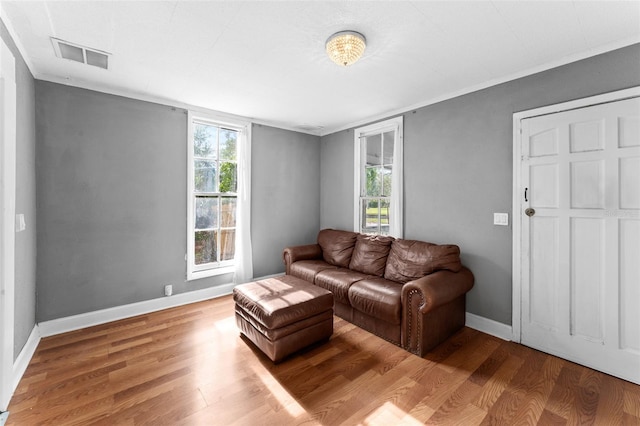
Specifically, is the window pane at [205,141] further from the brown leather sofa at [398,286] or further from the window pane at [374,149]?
the window pane at [374,149]

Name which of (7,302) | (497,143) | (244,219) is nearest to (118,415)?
(7,302)

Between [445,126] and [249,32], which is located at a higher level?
[249,32]

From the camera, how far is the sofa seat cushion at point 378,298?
2582 millimetres

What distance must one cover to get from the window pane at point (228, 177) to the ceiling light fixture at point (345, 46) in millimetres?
2503

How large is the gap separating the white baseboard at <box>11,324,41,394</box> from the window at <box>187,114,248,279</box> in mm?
1492

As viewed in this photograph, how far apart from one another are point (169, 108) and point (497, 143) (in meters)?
3.88

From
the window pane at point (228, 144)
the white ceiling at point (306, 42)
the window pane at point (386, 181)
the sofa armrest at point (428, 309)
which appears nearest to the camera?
the white ceiling at point (306, 42)

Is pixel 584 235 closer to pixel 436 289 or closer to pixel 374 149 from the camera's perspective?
pixel 436 289

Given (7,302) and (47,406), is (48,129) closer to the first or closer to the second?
(7,302)

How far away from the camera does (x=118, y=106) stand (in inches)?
124

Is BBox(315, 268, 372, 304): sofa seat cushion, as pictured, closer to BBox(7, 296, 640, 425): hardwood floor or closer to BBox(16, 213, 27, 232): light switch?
BBox(7, 296, 640, 425): hardwood floor

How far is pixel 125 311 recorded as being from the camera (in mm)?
3213

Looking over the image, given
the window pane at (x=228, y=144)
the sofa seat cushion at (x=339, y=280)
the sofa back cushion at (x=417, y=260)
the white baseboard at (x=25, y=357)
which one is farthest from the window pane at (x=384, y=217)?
the white baseboard at (x=25, y=357)

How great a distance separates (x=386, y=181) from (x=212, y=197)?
2.54 metres
